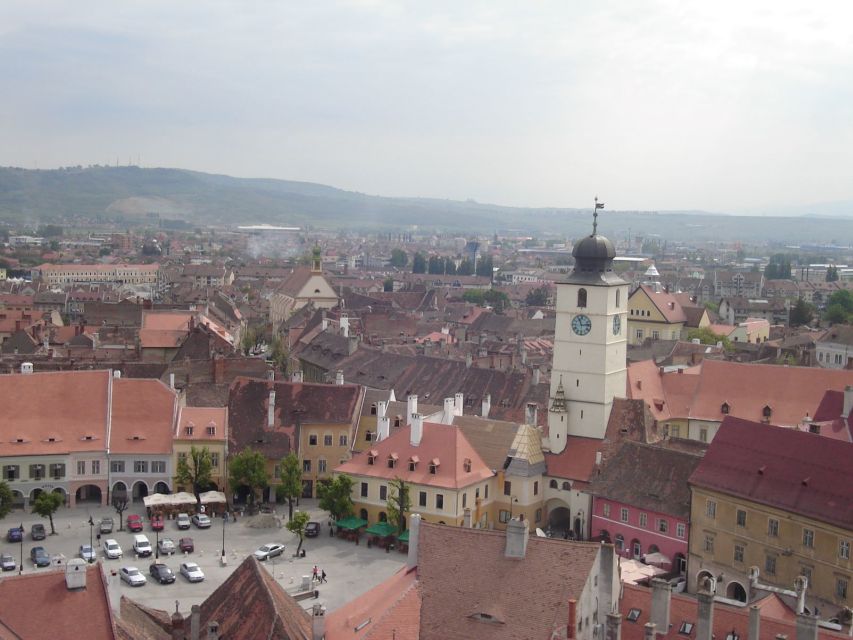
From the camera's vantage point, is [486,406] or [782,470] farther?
[486,406]

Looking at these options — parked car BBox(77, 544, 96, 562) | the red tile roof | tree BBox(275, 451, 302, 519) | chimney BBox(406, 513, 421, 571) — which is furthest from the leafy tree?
the red tile roof

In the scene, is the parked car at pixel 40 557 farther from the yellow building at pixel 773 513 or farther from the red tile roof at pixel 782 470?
the red tile roof at pixel 782 470

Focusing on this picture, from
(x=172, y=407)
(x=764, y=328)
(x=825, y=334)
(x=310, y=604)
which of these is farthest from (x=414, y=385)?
(x=764, y=328)

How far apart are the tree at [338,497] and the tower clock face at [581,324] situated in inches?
658

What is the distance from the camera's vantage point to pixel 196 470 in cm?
→ 6406

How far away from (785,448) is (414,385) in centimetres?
3782

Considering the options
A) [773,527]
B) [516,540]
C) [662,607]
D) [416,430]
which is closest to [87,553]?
[416,430]

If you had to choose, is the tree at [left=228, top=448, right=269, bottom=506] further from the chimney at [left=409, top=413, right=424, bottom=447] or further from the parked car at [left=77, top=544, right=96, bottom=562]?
the parked car at [left=77, top=544, right=96, bottom=562]

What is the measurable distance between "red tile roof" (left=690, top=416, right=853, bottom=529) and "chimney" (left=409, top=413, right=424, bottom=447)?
16412mm

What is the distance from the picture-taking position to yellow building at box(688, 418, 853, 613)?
147 ft

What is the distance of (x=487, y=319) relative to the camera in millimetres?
149000

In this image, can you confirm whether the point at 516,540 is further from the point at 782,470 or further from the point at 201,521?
the point at 201,521

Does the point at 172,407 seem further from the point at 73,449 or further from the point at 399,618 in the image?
the point at 399,618

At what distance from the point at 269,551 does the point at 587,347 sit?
75.0ft
